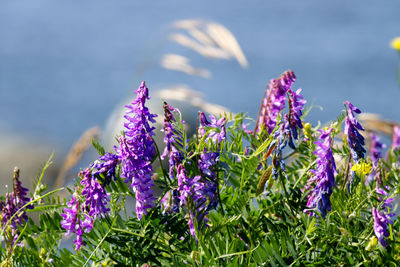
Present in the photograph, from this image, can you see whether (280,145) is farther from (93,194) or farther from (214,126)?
(93,194)

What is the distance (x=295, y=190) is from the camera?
1.24 metres

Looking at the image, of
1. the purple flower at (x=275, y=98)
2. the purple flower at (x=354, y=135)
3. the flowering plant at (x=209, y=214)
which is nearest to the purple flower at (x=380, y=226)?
the flowering plant at (x=209, y=214)

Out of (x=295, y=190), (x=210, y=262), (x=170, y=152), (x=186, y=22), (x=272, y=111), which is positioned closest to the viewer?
(x=210, y=262)

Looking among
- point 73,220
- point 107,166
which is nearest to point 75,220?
point 73,220

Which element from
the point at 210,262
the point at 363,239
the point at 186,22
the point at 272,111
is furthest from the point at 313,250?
the point at 186,22

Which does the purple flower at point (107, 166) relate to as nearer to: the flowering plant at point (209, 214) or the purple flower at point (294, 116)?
the flowering plant at point (209, 214)

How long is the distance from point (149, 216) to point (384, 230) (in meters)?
0.37

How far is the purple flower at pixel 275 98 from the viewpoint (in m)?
1.39

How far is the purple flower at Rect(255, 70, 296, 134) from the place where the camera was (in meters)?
1.39

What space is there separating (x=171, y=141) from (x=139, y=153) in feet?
0.23

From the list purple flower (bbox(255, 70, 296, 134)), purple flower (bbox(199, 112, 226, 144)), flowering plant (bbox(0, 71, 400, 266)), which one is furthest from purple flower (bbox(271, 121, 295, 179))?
purple flower (bbox(255, 70, 296, 134))

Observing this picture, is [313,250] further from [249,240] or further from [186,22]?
[186,22]

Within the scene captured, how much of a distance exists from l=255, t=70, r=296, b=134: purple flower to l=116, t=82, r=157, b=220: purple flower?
374 mm

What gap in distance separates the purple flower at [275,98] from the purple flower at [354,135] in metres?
0.27
